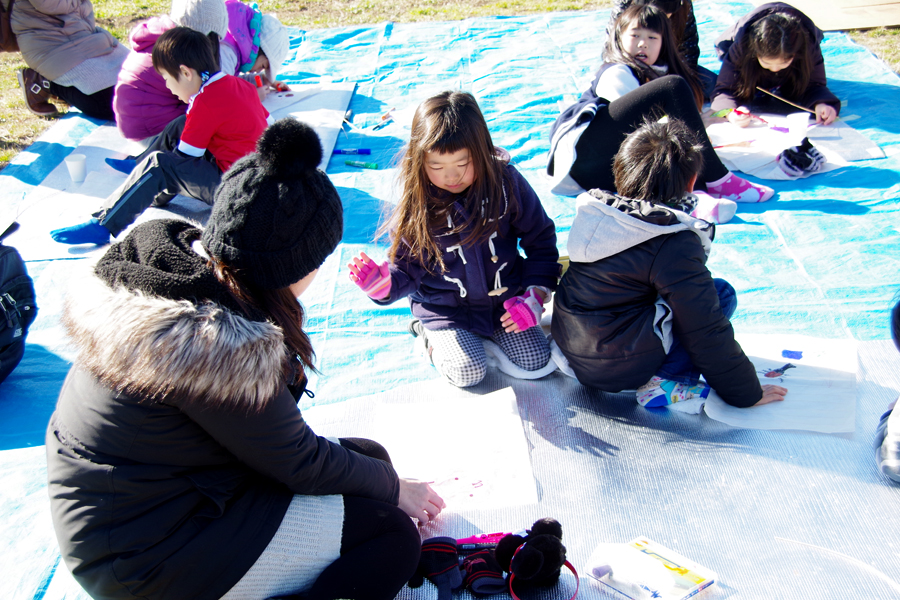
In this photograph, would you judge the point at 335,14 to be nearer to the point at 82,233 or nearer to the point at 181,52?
the point at 181,52

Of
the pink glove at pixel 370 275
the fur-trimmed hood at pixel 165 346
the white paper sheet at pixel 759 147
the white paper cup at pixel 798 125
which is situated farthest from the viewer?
the white paper cup at pixel 798 125

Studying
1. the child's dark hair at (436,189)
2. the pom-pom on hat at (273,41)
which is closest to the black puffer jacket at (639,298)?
the child's dark hair at (436,189)

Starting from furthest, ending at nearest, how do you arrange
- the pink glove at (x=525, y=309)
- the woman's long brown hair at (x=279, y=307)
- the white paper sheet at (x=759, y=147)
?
the white paper sheet at (x=759, y=147)
the pink glove at (x=525, y=309)
the woman's long brown hair at (x=279, y=307)

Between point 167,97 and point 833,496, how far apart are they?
359 centimetres

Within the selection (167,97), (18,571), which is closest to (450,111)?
(18,571)

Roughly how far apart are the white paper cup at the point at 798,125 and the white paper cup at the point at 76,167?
12.1ft

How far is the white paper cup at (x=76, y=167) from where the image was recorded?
3338mm

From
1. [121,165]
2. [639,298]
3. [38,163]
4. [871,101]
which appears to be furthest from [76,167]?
[871,101]

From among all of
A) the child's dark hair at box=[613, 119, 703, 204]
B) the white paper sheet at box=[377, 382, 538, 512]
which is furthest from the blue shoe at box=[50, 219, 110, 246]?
the child's dark hair at box=[613, 119, 703, 204]

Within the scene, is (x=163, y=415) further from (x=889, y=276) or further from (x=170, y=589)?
(x=889, y=276)

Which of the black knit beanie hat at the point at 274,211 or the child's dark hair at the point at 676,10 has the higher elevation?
the black knit beanie hat at the point at 274,211

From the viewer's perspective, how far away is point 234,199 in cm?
114

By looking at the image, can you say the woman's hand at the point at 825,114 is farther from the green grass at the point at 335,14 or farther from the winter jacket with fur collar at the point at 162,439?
the winter jacket with fur collar at the point at 162,439

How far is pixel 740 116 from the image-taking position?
11.4ft
